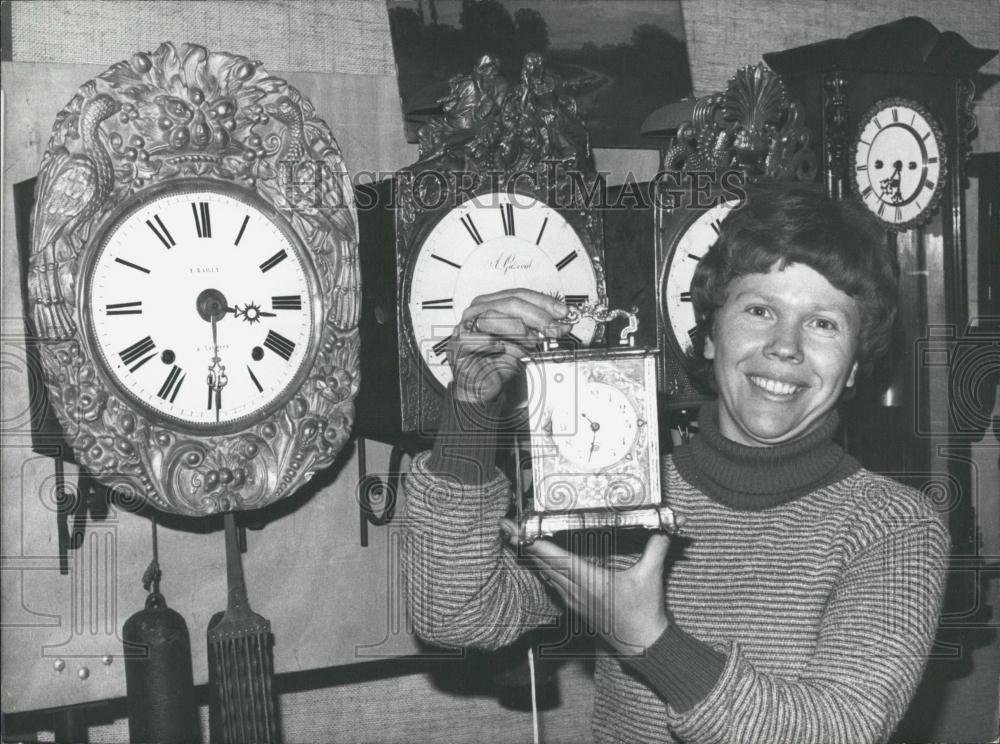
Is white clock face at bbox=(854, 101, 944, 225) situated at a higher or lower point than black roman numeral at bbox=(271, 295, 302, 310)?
higher

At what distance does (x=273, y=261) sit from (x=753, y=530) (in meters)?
0.96

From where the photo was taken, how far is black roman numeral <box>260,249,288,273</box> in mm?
1948

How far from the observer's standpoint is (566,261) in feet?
6.64

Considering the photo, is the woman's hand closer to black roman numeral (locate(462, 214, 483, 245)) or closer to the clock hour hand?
black roman numeral (locate(462, 214, 483, 245))

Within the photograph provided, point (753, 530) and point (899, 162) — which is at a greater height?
point (899, 162)

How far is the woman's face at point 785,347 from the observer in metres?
1.78

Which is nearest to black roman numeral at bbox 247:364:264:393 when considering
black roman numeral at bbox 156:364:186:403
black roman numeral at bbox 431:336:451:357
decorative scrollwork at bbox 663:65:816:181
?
black roman numeral at bbox 156:364:186:403

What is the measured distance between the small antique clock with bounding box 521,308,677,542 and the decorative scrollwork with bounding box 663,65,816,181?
30.4 inches

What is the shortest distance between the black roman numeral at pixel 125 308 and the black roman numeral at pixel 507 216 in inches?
25.6

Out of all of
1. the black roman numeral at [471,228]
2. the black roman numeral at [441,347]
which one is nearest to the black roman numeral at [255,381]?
the black roman numeral at [441,347]

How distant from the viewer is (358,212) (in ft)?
6.84

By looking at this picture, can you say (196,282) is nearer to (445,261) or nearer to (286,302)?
(286,302)

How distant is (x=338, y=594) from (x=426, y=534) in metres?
0.69

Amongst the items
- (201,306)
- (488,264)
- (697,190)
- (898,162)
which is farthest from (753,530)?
(898,162)
